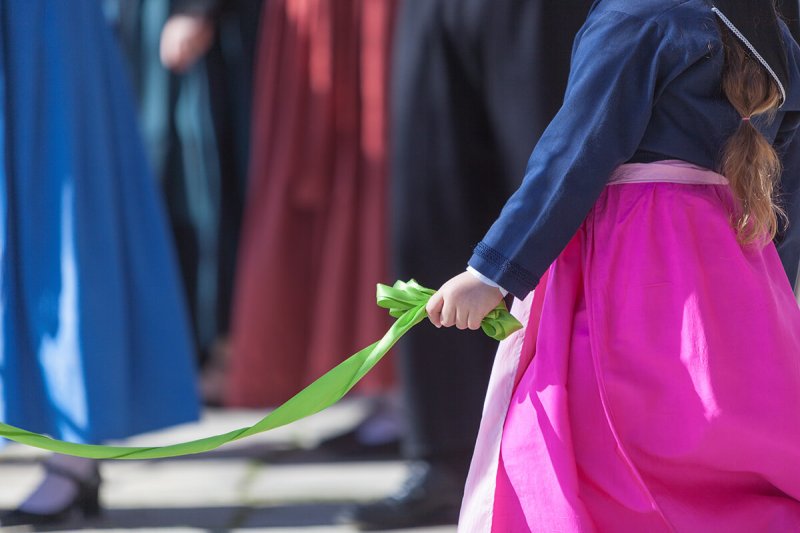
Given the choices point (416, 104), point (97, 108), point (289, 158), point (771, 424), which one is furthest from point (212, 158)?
point (771, 424)

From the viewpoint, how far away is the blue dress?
2.61m

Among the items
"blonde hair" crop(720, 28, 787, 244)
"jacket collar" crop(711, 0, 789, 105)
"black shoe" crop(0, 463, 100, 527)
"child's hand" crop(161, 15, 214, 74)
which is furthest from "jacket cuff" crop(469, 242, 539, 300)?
"child's hand" crop(161, 15, 214, 74)

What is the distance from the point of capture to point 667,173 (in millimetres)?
1877

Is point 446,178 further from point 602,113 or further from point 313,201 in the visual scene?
point 313,201

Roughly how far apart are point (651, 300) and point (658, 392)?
134 mm

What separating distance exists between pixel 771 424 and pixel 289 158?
2.07 m

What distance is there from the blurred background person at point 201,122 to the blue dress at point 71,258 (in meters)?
1.23

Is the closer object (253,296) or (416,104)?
(416,104)

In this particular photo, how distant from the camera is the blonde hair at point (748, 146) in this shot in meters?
1.86

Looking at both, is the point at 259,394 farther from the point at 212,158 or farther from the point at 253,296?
the point at 212,158

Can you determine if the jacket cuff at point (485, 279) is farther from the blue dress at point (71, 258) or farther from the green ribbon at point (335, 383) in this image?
the blue dress at point (71, 258)

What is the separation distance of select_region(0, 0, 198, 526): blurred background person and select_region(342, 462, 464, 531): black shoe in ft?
1.65

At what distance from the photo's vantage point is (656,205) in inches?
73.4

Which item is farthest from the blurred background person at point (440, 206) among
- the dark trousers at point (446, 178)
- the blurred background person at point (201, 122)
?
the blurred background person at point (201, 122)
